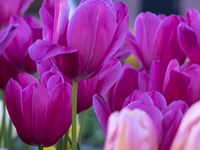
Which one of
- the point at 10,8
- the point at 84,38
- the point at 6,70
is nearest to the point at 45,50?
the point at 84,38

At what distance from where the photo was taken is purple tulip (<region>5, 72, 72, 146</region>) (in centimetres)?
44

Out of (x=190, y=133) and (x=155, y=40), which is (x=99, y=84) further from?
(x=190, y=133)

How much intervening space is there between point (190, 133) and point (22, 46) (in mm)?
307

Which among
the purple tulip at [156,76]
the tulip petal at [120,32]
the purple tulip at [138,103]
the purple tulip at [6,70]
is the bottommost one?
the purple tulip at [6,70]

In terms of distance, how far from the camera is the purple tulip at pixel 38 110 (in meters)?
0.44

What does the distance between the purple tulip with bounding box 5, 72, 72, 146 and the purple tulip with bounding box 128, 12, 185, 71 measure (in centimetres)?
9

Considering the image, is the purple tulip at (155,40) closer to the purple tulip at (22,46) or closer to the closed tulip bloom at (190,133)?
the purple tulip at (22,46)

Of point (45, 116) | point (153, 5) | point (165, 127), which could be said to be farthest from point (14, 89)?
point (153, 5)

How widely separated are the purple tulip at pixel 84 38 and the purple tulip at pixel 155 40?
0.20 feet

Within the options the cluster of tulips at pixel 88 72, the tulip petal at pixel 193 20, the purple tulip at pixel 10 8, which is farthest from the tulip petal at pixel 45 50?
the purple tulip at pixel 10 8

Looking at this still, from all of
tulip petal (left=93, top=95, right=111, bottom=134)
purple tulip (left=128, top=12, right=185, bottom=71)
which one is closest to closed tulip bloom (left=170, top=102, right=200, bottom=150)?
tulip petal (left=93, top=95, right=111, bottom=134)

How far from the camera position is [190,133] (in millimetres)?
256

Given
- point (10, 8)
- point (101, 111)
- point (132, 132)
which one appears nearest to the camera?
point (132, 132)

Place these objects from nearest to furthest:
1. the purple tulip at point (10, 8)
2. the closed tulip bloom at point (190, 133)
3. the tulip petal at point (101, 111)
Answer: the closed tulip bloom at point (190, 133) < the tulip petal at point (101, 111) < the purple tulip at point (10, 8)
